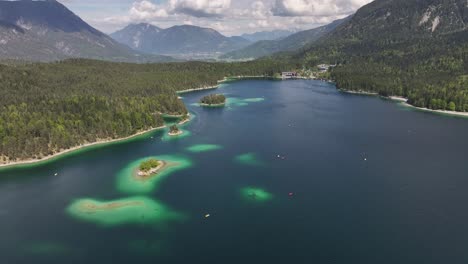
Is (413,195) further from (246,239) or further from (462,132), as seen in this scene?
(462,132)

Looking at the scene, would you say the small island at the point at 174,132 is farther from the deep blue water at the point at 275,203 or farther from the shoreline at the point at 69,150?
the shoreline at the point at 69,150

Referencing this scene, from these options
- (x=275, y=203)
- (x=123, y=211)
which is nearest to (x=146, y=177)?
(x=123, y=211)

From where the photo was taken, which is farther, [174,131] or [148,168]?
[174,131]

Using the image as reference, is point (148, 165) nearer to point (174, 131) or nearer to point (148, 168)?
point (148, 168)

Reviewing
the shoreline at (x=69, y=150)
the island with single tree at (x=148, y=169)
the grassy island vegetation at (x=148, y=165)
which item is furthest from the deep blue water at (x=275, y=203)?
the grassy island vegetation at (x=148, y=165)

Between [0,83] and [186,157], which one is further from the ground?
[0,83]

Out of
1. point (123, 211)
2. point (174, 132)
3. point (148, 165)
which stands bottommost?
point (123, 211)

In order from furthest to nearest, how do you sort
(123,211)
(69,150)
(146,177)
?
(69,150), (146,177), (123,211)

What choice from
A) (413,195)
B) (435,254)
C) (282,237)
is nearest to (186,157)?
(282,237)
